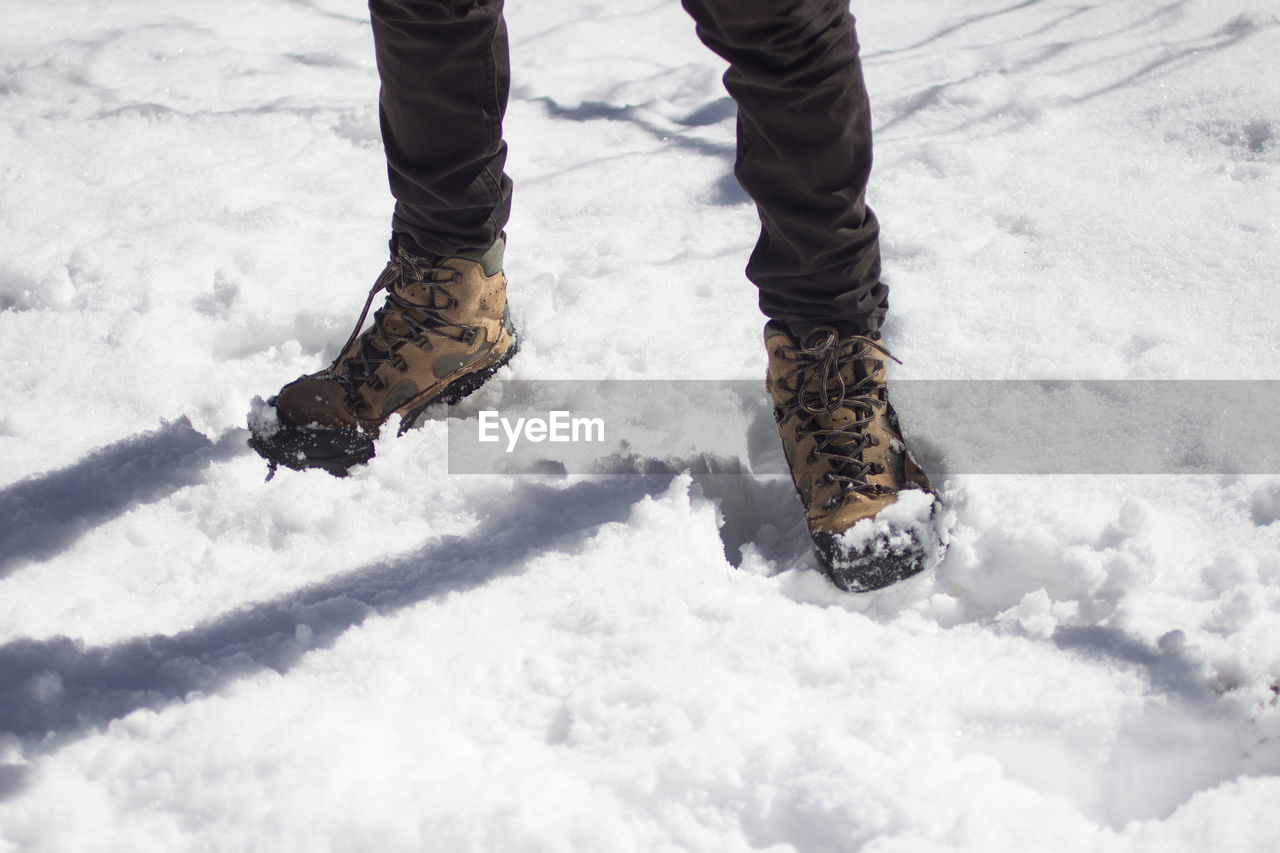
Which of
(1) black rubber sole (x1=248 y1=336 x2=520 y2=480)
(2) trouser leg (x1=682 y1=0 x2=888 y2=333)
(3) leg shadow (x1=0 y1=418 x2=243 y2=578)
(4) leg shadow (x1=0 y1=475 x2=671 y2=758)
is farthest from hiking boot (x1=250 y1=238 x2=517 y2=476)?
(2) trouser leg (x1=682 y1=0 x2=888 y2=333)

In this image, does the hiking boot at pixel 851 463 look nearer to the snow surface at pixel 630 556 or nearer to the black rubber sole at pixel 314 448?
the snow surface at pixel 630 556

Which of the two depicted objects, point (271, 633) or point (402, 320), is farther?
point (402, 320)

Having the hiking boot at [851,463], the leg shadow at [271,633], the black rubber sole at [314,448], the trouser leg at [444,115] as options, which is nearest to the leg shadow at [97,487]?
the black rubber sole at [314,448]

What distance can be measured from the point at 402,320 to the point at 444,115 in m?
0.38

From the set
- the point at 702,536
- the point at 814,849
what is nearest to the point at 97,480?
the point at 702,536

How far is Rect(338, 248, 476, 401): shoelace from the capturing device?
1514 millimetres

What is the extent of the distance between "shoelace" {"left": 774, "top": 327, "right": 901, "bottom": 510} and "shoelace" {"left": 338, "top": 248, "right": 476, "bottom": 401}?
0.61 meters

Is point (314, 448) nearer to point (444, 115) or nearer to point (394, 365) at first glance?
point (394, 365)

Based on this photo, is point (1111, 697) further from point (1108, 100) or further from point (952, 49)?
point (952, 49)

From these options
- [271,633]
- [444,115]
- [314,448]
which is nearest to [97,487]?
[314,448]

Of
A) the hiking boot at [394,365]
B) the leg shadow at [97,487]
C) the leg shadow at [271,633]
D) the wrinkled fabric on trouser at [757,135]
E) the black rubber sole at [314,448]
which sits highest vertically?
the wrinkled fabric on trouser at [757,135]

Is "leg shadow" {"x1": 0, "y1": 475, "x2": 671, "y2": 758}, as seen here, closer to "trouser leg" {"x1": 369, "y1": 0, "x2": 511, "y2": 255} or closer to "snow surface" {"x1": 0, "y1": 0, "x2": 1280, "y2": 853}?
"snow surface" {"x1": 0, "y1": 0, "x2": 1280, "y2": 853}

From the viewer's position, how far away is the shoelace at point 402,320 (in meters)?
1.51

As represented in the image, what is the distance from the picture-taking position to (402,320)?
1.54 metres
